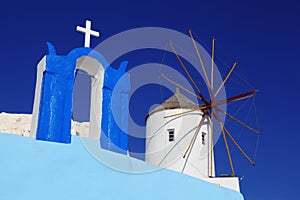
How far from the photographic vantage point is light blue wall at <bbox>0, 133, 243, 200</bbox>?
4.60 m

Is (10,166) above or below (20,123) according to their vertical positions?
below

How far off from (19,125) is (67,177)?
8573 millimetres

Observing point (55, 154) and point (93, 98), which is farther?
point (93, 98)

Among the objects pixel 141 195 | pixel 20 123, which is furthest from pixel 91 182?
pixel 20 123

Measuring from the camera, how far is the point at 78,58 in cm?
668

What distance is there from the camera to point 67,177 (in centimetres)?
507

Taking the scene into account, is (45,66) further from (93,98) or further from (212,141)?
(212,141)

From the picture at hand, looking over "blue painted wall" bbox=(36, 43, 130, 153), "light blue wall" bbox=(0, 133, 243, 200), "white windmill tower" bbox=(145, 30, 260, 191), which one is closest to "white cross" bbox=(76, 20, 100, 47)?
"blue painted wall" bbox=(36, 43, 130, 153)

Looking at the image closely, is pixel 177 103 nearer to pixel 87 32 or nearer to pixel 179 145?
pixel 179 145

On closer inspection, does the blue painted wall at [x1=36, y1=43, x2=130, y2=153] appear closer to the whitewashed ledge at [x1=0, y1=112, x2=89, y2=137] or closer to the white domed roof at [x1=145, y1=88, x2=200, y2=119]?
the whitewashed ledge at [x1=0, y1=112, x2=89, y2=137]

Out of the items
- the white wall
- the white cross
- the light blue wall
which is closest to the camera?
the light blue wall

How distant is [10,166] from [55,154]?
756 millimetres

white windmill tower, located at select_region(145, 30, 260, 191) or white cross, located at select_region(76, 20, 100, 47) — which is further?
white windmill tower, located at select_region(145, 30, 260, 191)

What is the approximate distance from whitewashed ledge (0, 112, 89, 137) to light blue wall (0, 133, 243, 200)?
6766 mm
